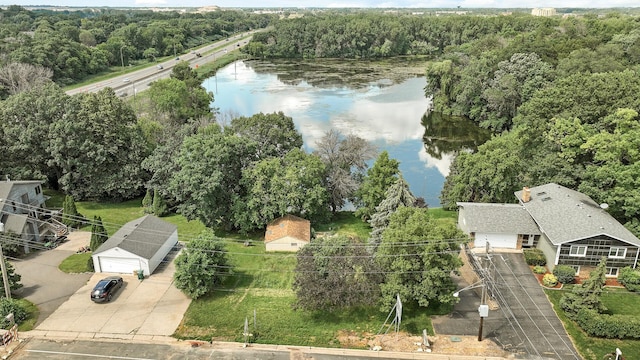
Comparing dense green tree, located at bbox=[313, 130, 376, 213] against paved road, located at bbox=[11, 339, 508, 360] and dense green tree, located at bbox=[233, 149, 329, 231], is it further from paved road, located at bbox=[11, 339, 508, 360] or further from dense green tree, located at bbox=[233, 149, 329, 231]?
paved road, located at bbox=[11, 339, 508, 360]

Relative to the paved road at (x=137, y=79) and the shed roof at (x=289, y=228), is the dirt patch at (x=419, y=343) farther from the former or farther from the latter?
the paved road at (x=137, y=79)

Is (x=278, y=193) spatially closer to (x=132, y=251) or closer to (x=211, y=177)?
(x=211, y=177)

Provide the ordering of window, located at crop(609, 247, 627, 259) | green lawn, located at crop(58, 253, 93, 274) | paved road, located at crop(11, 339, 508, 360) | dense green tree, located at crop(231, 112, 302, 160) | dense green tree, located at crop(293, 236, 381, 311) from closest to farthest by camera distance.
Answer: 1. paved road, located at crop(11, 339, 508, 360)
2. dense green tree, located at crop(293, 236, 381, 311)
3. window, located at crop(609, 247, 627, 259)
4. green lawn, located at crop(58, 253, 93, 274)
5. dense green tree, located at crop(231, 112, 302, 160)

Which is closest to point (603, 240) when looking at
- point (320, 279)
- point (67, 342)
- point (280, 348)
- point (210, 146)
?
point (320, 279)

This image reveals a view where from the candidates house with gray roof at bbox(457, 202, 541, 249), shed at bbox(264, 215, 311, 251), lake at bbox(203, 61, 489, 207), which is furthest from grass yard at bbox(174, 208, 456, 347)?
lake at bbox(203, 61, 489, 207)

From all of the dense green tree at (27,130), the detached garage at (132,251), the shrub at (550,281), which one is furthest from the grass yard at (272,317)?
the dense green tree at (27,130)

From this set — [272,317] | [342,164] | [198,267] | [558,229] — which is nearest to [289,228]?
[198,267]
